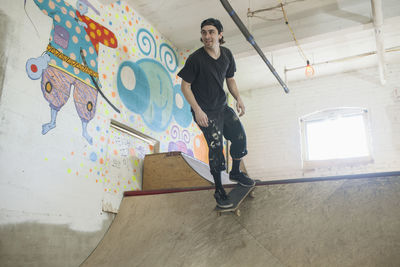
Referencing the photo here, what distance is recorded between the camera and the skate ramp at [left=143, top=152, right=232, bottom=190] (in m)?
4.33

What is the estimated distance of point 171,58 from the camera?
20.5ft

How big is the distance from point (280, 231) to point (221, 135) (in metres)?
0.85

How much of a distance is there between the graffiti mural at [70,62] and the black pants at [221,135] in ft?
5.46

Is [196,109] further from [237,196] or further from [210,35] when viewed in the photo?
[237,196]

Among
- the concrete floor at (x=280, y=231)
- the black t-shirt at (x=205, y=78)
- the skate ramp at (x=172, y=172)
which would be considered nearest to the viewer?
the concrete floor at (x=280, y=231)

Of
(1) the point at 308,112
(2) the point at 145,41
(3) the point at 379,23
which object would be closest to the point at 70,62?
(2) the point at 145,41

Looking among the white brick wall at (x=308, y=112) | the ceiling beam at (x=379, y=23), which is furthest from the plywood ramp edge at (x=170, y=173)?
the white brick wall at (x=308, y=112)

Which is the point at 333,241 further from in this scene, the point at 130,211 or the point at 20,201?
the point at 20,201

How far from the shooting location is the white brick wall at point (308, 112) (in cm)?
696

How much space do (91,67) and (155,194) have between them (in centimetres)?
171

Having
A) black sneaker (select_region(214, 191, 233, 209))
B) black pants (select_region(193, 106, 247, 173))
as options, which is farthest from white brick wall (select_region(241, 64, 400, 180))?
black sneaker (select_region(214, 191, 233, 209))

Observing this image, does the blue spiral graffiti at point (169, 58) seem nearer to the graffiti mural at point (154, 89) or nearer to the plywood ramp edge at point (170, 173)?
the graffiti mural at point (154, 89)

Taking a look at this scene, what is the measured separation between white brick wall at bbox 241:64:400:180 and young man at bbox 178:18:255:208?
5089 mm

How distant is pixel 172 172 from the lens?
4.52m
